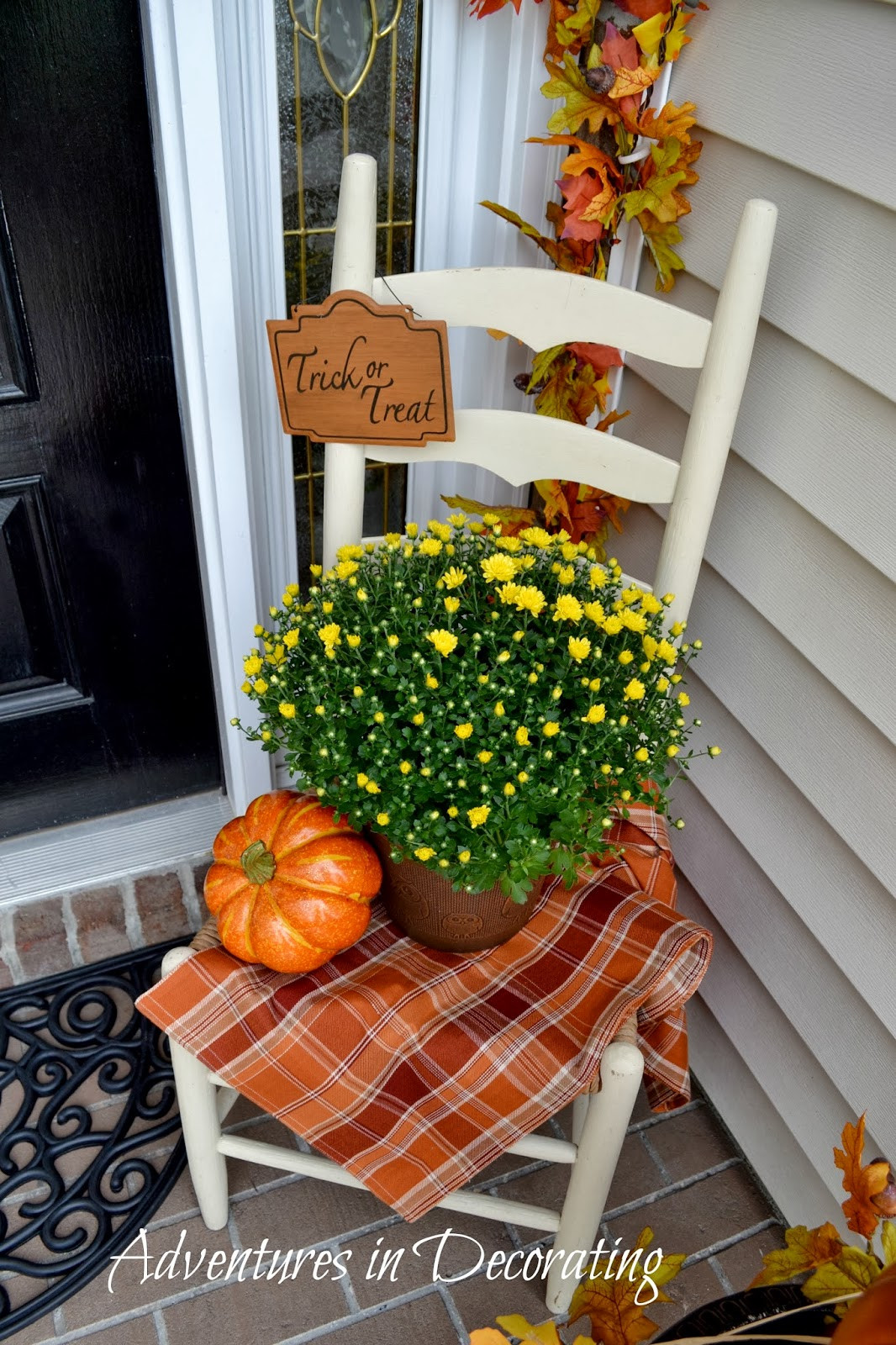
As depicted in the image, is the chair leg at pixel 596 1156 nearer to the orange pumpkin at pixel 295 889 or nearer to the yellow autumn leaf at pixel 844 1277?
the orange pumpkin at pixel 295 889

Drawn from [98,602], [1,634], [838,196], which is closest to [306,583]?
[98,602]

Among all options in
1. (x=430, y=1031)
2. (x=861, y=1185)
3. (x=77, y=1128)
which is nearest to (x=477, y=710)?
(x=430, y=1031)

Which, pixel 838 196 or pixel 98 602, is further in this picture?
pixel 98 602

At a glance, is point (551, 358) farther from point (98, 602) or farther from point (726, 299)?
point (98, 602)

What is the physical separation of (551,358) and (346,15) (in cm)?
49

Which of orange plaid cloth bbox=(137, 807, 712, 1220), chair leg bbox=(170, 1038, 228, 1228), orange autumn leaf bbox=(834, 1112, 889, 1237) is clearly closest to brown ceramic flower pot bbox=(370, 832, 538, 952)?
orange plaid cloth bbox=(137, 807, 712, 1220)

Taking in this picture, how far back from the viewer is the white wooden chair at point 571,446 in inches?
40.8

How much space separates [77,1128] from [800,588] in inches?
49.7

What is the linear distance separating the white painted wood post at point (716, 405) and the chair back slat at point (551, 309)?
34 millimetres

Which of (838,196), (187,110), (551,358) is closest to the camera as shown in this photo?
(838,196)

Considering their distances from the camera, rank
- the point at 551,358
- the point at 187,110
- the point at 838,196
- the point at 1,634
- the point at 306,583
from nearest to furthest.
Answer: the point at 838,196, the point at 187,110, the point at 551,358, the point at 1,634, the point at 306,583

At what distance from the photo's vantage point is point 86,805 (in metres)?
1.74

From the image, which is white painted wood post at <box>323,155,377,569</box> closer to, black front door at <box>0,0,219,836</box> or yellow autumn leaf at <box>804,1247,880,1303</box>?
black front door at <box>0,0,219,836</box>

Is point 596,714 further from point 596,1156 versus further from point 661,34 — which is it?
point 661,34
